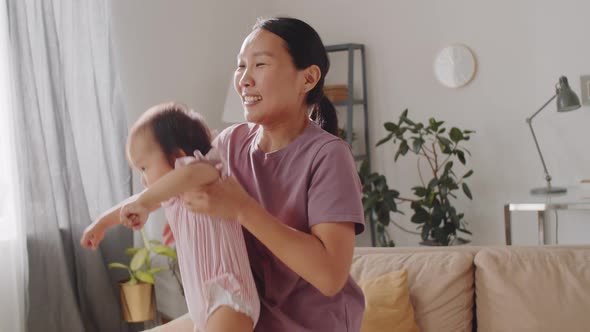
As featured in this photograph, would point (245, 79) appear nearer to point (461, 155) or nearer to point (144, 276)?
point (144, 276)

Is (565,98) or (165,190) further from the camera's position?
(565,98)

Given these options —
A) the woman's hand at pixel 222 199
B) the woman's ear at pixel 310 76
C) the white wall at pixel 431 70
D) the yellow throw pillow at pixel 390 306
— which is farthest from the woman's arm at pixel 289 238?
the white wall at pixel 431 70

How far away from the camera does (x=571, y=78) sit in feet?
15.3

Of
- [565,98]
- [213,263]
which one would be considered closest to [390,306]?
[213,263]

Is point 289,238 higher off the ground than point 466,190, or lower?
higher

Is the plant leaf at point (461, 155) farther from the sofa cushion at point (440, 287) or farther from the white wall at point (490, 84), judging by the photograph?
the sofa cushion at point (440, 287)

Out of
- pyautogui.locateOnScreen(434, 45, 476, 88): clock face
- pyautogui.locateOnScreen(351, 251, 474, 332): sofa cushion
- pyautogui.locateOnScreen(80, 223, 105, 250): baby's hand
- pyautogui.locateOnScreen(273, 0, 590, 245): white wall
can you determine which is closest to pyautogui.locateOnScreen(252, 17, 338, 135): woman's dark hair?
pyautogui.locateOnScreen(80, 223, 105, 250): baby's hand

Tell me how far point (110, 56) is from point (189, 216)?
118 inches

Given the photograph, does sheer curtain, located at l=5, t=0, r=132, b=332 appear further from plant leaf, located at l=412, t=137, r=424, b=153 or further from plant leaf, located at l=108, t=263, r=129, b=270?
plant leaf, located at l=412, t=137, r=424, b=153

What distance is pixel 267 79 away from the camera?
106cm

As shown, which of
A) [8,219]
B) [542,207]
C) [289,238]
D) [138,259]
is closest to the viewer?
[289,238]

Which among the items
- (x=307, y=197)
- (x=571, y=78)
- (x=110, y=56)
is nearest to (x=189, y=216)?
(x=307, y=197)

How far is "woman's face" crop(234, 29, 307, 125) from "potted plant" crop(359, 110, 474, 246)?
3.59 m

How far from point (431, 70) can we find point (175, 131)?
4166 millimetres
